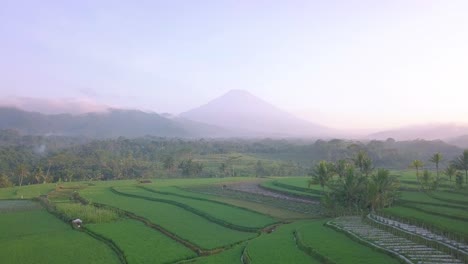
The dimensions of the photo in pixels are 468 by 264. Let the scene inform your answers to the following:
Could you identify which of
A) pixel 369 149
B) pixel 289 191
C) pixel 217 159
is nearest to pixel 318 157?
pixel 369 149

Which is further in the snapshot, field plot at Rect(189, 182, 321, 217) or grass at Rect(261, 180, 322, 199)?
grass at Rect(261, 180, 322, 199)

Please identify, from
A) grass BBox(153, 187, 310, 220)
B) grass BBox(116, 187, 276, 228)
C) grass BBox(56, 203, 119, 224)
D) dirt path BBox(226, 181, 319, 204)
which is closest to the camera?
grass BBox(116, 187, 276, 228)

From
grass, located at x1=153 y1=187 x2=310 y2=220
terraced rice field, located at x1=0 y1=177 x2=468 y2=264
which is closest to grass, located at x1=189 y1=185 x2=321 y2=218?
terraced rice field, located at x1=0 y1=177 x2=468 y2=264

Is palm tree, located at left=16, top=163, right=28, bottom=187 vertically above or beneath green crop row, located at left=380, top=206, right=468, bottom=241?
beneath

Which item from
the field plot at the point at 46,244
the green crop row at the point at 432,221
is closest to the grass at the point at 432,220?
the green crop row at the point at 432,221

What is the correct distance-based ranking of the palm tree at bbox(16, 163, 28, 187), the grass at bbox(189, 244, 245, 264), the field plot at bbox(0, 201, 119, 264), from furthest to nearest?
1. the palm tree at bbox(16, 163, 28, 187)
2. the field plot at bbox(0, 201, 119, 264)
3. the grass at bbox(189, 244, 245, 264)

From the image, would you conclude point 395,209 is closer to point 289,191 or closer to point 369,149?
point 289,191

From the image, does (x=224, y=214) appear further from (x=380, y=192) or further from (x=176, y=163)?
(x=176, y=163)

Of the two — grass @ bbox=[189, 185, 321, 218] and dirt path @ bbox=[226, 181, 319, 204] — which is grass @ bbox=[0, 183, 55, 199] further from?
dirt path @ bbox=[226, 181, 319, 204]

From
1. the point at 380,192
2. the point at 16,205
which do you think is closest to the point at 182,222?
the point at 380,192
